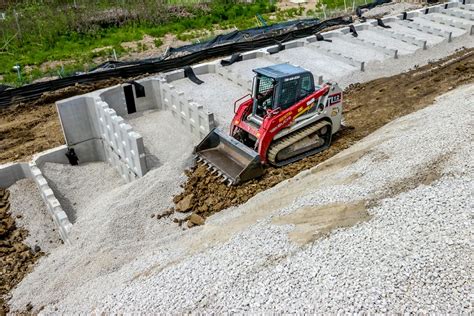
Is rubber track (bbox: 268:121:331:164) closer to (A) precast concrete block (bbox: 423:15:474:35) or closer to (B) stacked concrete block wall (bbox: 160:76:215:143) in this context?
(B) stacked concrete block wall (bbox: 160:76:215:143)

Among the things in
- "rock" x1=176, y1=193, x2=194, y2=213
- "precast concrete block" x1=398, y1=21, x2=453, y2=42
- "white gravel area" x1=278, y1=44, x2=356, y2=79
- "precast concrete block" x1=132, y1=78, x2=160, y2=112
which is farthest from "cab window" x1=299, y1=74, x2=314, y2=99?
"precast concrete block" x1=398, y1=21, x2=453, y2=42

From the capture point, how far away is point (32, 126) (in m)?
14.2

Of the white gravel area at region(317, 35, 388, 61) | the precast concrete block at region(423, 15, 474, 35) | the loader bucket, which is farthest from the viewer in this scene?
the precast concrete block at region(423, 15, 474, 35)

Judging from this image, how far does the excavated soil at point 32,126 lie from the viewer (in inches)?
511

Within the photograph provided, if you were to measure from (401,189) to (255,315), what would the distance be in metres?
3.70

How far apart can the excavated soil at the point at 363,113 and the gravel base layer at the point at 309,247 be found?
45 centimetres

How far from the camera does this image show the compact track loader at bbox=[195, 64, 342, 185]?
1016cm

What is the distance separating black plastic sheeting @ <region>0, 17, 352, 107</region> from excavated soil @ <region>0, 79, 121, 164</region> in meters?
0.25

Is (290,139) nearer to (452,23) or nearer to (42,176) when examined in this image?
(42,176)

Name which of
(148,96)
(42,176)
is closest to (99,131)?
(148,96)

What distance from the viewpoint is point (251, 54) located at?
17750mm

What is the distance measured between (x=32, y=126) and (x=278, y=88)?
8629 millimetres

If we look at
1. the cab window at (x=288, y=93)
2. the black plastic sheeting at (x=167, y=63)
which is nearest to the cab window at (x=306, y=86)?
the cab window at (x=288, y=93)

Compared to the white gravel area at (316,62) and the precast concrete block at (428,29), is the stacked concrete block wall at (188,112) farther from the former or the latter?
the precast concrete block at (428,29)
